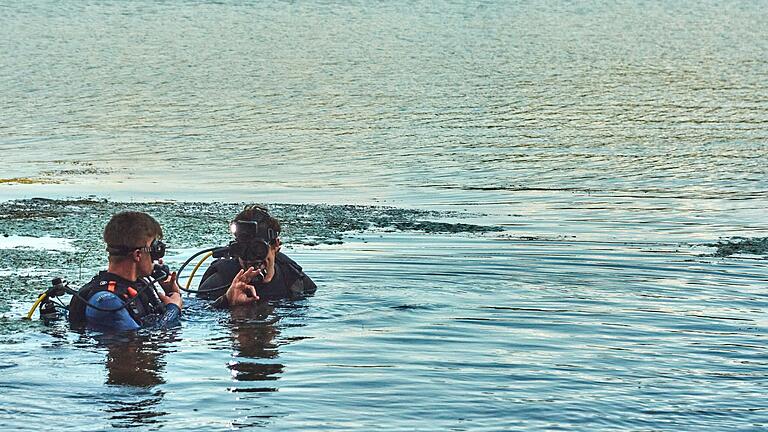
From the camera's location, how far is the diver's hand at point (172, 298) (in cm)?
949

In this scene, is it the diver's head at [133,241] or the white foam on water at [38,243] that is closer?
the diver's head at [133,241]

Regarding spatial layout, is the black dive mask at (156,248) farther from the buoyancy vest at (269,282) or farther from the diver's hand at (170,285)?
the buoyancy vest at (269,282)

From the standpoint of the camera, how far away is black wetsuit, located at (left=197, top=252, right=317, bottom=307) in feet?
34.9

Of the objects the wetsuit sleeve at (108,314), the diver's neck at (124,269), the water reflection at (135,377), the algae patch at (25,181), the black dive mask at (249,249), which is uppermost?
the algae patch at (25,181)

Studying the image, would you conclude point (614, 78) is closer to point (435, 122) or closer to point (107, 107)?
point (435, 122)

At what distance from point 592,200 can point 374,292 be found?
307 inches

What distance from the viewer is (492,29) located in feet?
188

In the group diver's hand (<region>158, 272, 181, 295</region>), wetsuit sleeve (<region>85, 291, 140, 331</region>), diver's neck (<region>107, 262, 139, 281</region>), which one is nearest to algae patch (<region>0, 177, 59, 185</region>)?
diver's hand (<region>158, 272, 181, 295</region>)

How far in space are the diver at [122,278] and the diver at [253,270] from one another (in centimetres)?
83

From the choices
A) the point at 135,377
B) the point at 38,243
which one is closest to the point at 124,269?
the point at 135,377

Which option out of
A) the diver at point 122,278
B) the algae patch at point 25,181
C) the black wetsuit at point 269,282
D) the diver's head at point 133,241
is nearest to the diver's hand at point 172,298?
the diver at point 122,278

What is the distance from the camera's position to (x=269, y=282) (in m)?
10.6

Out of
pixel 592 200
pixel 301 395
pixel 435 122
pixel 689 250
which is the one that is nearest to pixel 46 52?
pixel 435 122

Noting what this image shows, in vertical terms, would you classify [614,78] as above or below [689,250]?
above
